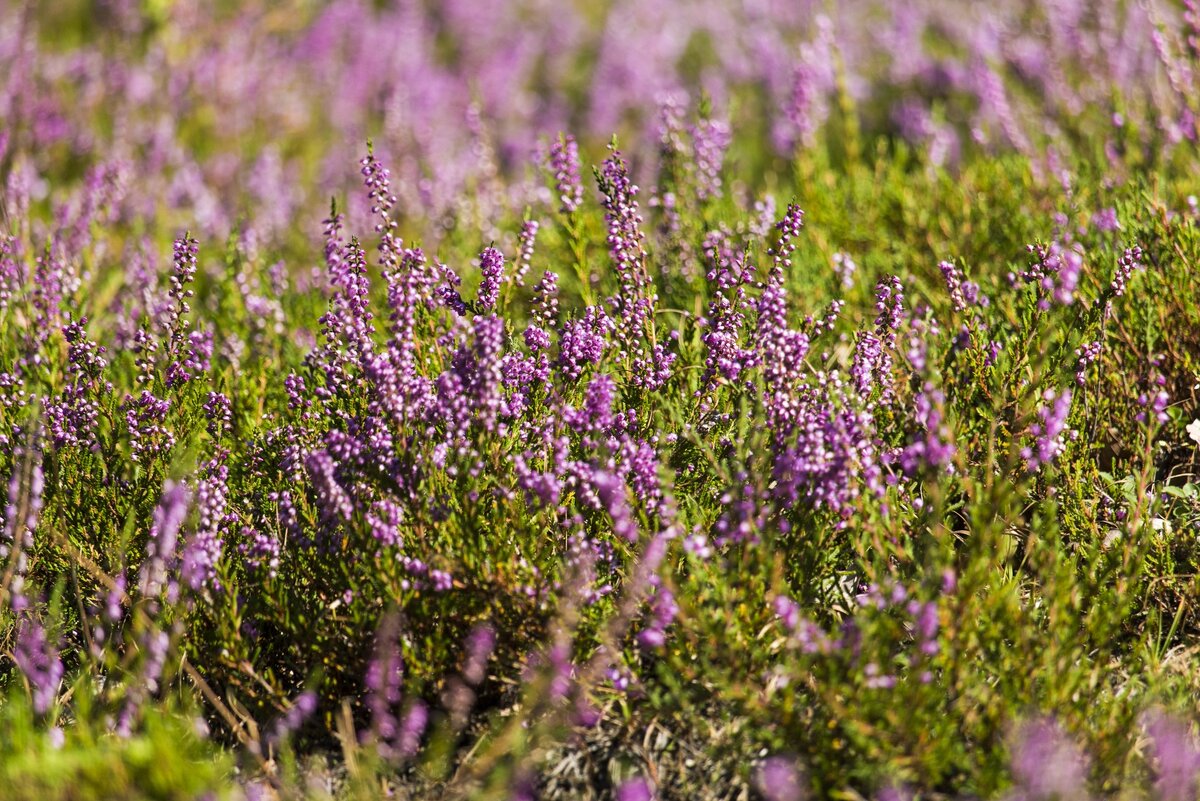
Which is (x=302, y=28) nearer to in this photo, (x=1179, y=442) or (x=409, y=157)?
(x=409, y=157)

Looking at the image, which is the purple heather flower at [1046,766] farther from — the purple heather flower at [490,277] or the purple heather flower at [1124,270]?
the purple heather flower at [490,277]

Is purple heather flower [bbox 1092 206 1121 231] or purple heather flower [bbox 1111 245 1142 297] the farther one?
purple heather flower [bbox 1092 206 1121 231]

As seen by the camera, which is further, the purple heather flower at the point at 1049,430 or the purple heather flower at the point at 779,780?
the purple heather flower at the point at 1049,430

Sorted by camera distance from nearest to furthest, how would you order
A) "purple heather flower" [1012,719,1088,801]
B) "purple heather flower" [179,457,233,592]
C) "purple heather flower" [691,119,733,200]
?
1. "purple heather flower" [1012,719,1088,801]
2. "purple heather flower" [179,457,233,592]
3. "purple heather flower" [691,119,733,200]

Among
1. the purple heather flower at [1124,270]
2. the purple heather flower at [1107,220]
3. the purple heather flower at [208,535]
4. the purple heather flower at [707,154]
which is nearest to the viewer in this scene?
the purple heather flower at [208,535]

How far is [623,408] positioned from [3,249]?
2222 mm

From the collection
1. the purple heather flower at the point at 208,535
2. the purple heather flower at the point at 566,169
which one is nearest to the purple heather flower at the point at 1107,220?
the purple heather flower at the point at 566,169

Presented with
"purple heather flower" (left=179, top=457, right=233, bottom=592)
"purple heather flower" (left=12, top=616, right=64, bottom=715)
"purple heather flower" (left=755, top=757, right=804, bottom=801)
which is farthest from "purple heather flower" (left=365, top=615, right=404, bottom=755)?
"purple heather flower" (left=755, top=757, right=804, bottom=801)

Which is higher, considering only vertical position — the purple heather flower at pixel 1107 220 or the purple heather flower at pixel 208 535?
the purple heather flower at pixel 1107 220

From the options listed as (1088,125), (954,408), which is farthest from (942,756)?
(1088,125)

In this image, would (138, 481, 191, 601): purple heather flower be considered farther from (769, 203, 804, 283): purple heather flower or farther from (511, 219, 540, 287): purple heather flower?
(769, 203, 804, 283): purple heather flower

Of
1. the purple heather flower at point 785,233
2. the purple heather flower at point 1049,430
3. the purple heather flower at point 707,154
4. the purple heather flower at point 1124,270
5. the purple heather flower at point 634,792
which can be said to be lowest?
the purple heather flower at point 634,792

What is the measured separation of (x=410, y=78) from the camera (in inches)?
314

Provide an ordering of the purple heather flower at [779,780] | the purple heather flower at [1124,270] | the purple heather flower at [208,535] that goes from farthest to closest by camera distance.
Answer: the purple heather flower at [1124,270] → the purple heather flower at [208,535] → the purple heather flower at [779,780]
